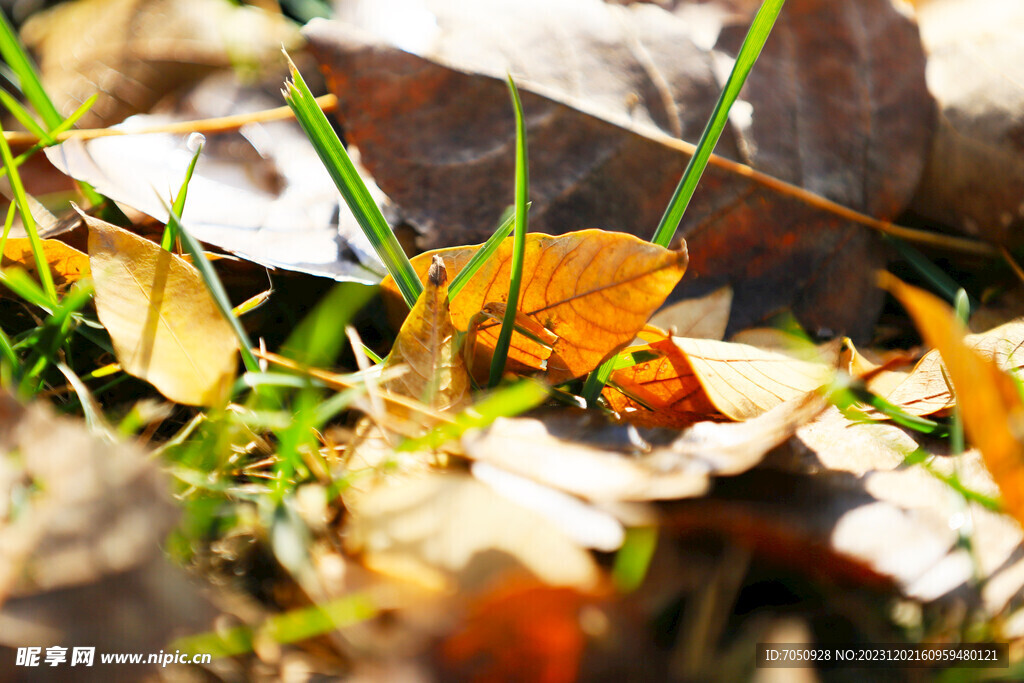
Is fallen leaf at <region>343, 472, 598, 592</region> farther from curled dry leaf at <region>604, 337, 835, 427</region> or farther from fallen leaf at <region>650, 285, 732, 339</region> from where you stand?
fallen leaf at <region>650, 285, 732, 339</region>

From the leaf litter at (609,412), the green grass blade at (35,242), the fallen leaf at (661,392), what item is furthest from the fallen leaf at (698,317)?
the green grass blade at (35,242)

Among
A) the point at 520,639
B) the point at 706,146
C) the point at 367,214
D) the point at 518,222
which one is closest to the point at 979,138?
the point at 706,146

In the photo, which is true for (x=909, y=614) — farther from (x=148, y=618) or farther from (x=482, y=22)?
(x=482, y=22)

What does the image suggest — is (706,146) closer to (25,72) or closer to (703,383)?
(703,383)

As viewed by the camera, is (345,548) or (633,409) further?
(633,409)

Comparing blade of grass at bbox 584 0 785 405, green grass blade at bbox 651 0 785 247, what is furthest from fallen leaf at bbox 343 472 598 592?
green grass blade at bbox 651 0 785 247

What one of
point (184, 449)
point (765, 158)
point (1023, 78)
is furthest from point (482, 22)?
point (1023, 78)

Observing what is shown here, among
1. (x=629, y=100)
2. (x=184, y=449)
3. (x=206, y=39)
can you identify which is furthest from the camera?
(x=206, y=39)
